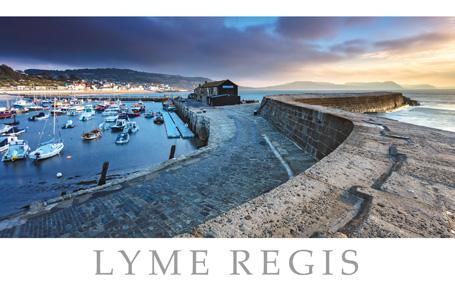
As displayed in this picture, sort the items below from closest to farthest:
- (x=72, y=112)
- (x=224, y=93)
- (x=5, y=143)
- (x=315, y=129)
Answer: (x=315, y=129) → (x=5, y=143) → (x=224, y=93) → (x=72, y=112)

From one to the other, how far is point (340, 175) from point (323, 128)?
5.22 meters

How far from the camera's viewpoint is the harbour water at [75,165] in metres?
11.3

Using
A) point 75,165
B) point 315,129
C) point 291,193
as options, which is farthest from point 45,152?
point 291,193

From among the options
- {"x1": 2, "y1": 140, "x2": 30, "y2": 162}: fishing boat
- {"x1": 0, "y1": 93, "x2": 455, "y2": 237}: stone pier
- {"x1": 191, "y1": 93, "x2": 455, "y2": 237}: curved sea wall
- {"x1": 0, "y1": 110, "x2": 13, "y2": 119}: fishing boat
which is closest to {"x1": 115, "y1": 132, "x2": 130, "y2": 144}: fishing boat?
{"x1": 2, "y1": 140, "x2": 30, "y2": 162}: fishing boat

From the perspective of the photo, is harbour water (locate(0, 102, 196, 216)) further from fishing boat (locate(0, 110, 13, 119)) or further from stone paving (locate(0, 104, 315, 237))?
fishing boat (locate(0, 110, 13, 119))

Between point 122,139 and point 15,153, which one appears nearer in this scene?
point 15,153

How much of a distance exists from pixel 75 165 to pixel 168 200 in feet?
47.0

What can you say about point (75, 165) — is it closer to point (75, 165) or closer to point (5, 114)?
point (75, 165)

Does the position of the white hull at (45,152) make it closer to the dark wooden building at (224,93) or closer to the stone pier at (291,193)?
the stone pier at (291,193)

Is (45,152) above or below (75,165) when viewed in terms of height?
above

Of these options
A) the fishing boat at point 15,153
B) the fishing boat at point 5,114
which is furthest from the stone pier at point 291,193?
the fishing boat at point 5,114

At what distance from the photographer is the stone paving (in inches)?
176

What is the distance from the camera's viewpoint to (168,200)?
5387 mm

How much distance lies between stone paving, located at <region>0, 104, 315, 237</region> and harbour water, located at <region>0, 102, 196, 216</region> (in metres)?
7.10
